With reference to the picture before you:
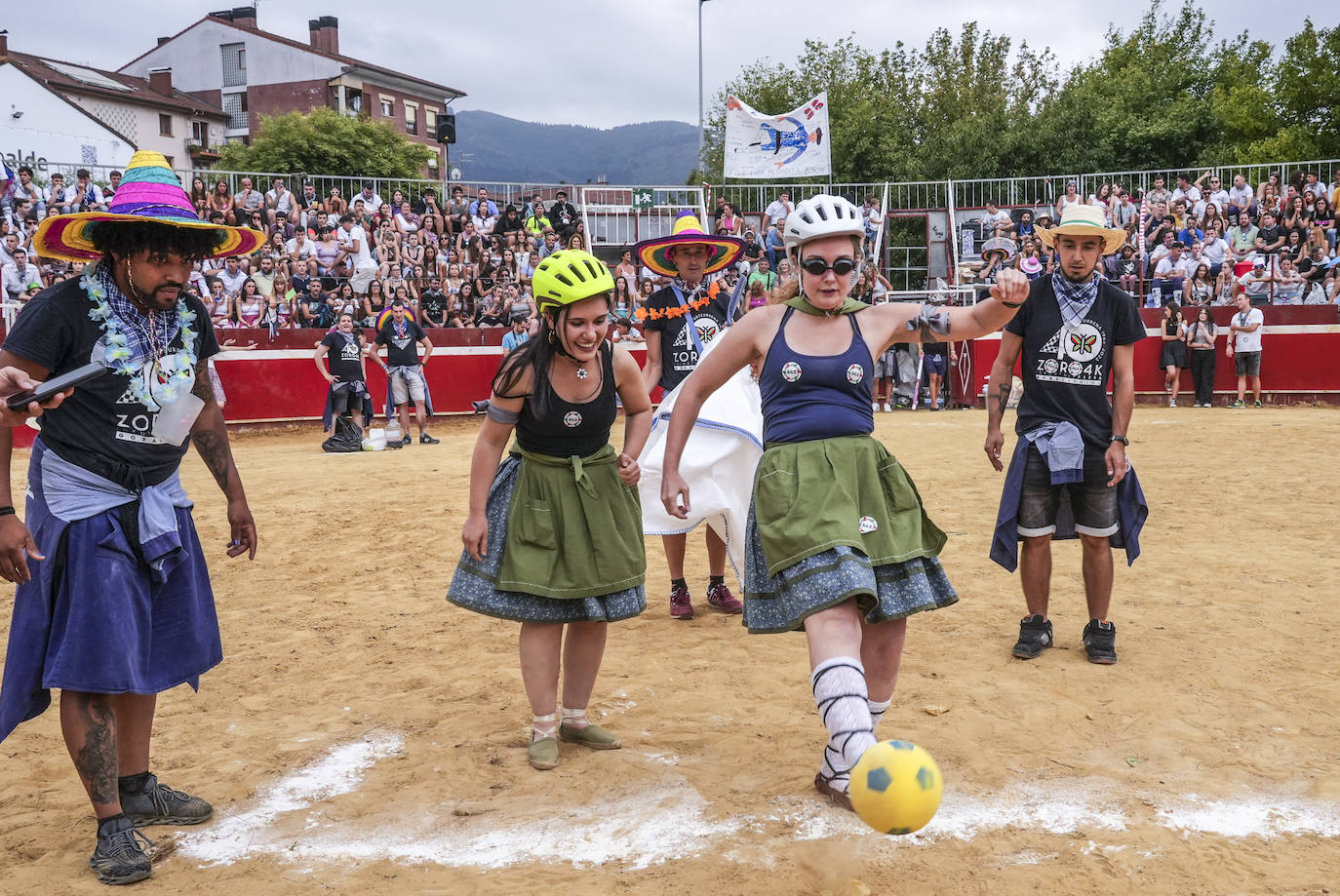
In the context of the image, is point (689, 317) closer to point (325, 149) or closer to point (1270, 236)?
point (1270, 236)

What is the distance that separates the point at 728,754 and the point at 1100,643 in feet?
7.15

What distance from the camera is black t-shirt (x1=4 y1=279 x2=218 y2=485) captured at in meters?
3.57

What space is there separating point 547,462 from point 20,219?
17303 mm

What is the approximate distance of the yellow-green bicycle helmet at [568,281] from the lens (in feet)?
13.7

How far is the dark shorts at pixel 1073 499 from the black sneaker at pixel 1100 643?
1.56 feet

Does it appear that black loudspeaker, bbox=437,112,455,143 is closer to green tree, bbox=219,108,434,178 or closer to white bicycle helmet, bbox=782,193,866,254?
green tree, bbox=219,108,434,178

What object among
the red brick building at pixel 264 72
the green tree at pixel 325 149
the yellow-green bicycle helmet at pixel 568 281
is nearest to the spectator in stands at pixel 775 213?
the yellow-green bicycle helmet at pixel 568 281

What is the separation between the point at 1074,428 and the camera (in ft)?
18.0

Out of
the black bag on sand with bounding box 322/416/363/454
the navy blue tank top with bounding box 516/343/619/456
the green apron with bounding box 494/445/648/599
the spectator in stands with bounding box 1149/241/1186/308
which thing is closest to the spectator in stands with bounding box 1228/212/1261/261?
the spectator in stands with bounding box 1149/241/1186/308

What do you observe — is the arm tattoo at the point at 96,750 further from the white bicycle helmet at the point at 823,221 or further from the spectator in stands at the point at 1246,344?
the spectator in stands at the point at 1246,344

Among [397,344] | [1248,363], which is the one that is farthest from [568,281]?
[1248,363]

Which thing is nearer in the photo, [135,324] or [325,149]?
[135,324]

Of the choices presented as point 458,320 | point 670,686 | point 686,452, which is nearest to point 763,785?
point 670,686

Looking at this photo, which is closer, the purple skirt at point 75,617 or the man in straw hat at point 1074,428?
the purple skirt at point 75,617
